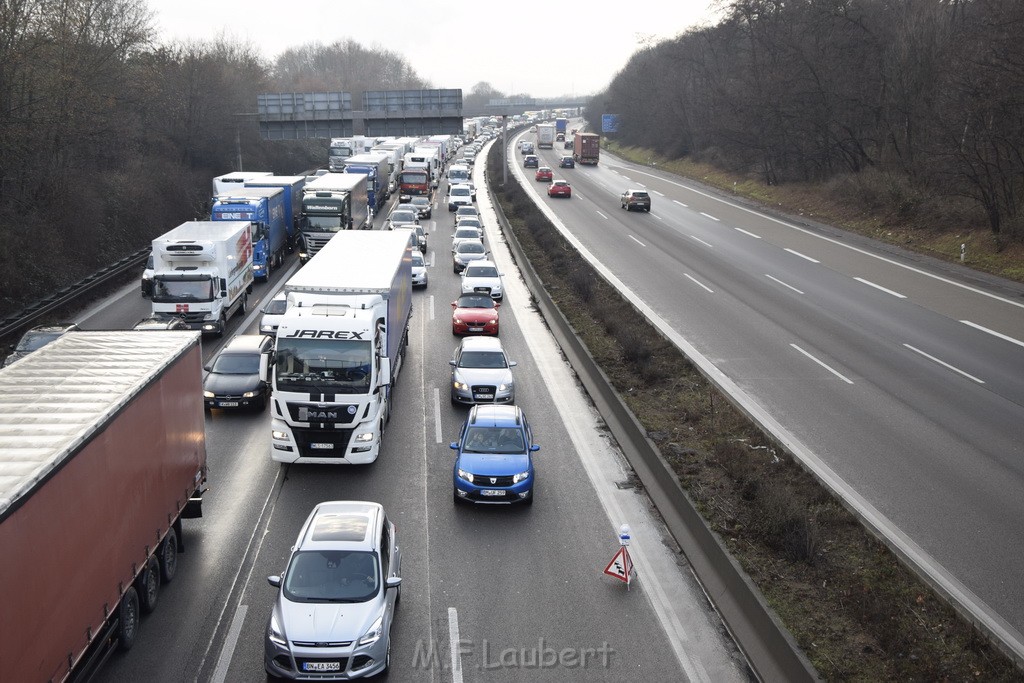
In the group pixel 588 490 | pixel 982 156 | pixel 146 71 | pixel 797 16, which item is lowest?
pixel 588 490

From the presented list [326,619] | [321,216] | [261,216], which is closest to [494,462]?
[326,619]

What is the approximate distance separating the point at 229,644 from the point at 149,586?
1579 millimetres

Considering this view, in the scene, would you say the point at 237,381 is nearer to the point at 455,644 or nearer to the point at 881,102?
the point at 455,644

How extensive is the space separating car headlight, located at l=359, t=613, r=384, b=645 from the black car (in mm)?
11377

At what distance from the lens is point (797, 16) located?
64438mm

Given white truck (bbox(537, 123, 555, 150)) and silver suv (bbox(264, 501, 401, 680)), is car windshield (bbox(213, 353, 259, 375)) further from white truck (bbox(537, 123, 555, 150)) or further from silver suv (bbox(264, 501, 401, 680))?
white truck (bbox(537, 123, 555, 150))

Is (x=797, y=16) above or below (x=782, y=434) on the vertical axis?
above

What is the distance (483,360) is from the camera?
22.9m

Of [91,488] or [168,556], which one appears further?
[168,556]

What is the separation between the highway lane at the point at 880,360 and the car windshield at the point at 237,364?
39.9 feet

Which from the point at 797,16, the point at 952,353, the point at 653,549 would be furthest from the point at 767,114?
the point at 653,549

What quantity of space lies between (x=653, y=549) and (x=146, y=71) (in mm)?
53067

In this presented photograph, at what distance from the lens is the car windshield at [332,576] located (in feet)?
37.0

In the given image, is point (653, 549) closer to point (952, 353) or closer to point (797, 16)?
point (952, 353)
